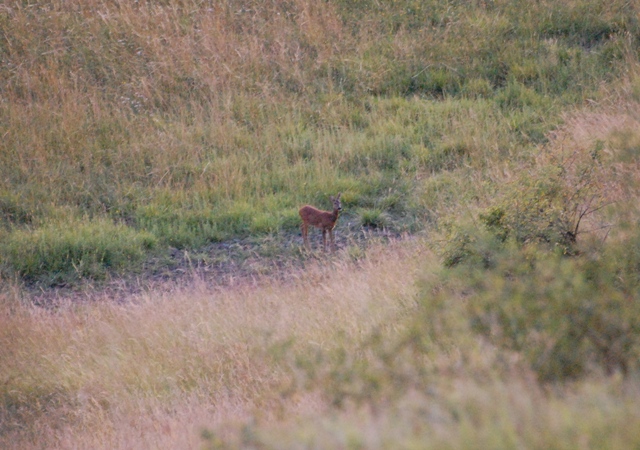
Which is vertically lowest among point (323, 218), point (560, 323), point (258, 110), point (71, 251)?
point (71, 251)

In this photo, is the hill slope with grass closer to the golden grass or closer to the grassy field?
the grassy field

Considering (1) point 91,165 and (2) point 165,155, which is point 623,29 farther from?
(1) point 91,165

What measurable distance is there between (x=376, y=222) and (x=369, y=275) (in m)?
2.35

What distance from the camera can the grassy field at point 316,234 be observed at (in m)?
3.51

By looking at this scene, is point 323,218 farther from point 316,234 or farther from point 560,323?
point 560,323

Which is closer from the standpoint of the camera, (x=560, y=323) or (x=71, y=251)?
(x=560, y=323)

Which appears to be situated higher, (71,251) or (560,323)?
(560,323)

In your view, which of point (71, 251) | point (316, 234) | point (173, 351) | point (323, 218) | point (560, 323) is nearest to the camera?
point (560, 323)

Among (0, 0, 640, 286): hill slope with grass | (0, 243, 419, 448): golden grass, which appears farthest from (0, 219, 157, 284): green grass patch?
(0, 243, 419, 448): golden grass

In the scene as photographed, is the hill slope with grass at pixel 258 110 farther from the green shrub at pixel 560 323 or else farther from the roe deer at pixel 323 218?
the green shrub at pixel 560 323

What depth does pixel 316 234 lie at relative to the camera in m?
9.30

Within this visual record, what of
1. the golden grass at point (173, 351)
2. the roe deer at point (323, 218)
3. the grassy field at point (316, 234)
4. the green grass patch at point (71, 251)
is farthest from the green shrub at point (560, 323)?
the green grass patch at point (71, 251)

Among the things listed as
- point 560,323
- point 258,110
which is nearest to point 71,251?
point 258,110

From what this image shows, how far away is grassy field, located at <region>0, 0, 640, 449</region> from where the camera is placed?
3.51 m
